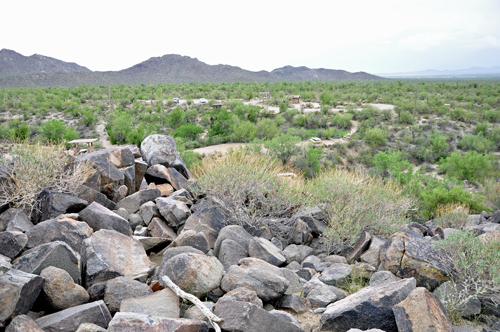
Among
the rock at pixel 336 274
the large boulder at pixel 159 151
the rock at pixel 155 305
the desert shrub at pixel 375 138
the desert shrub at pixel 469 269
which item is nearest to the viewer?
the rock at pixel 155 305

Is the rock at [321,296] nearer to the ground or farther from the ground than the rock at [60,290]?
nearer to the ground

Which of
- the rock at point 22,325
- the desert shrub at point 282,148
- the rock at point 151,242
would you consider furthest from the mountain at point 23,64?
the rock at point 22,325

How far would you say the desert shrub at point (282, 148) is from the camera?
21.4m

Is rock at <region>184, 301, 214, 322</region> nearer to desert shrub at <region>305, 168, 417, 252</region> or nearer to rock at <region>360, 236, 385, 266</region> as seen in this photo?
rock at <region>360, 236, 385, 266</region>

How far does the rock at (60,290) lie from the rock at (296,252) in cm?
311

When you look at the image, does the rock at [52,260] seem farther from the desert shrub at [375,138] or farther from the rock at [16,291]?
the desert shrub at [375,138]

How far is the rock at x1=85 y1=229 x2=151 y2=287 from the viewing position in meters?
3.72

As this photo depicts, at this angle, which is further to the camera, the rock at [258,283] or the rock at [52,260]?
the rock at [258,283]

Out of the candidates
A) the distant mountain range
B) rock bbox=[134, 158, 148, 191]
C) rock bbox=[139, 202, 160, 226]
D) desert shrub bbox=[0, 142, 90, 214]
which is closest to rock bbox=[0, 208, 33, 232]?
desert shrub bbox=[0, 142, 90, 214]

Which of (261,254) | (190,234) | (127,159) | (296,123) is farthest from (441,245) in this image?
(296,123)

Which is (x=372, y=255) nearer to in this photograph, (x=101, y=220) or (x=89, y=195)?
(x=101, y=220)

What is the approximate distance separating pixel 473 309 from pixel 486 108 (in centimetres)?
4546

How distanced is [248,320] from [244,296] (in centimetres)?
42

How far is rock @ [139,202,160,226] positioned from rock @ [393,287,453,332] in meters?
4.32
